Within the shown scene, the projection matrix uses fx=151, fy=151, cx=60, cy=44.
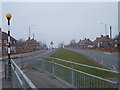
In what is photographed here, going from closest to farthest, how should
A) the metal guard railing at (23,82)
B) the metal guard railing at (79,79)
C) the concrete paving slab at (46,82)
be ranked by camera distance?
the metal guard railing at (23,82), the metal guard railing at (79,79), the concrete paving slab at (46,82)

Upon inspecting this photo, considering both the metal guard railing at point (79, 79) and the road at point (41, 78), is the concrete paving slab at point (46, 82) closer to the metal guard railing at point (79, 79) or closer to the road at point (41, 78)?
the road at point (41, 78)

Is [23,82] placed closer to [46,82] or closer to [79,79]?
[79,79]

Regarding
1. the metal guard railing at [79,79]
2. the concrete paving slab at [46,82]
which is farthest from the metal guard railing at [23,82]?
the metal guard railing at [79,79]

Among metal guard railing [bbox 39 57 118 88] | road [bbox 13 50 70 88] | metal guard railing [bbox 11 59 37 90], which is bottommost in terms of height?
road [bbox 13 50 70 88]

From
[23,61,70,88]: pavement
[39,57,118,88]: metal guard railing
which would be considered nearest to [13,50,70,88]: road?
[23,61,70,88]: pavement

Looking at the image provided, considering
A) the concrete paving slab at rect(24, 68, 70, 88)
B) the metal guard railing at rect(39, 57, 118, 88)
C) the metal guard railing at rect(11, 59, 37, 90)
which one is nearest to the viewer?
the metal guard railing at rect(11, 59, 37, 90)

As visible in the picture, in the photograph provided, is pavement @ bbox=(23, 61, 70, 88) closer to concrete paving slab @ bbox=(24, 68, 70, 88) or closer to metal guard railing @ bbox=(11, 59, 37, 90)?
concrete paving slab @ bbox=(24, 68, 70, 88)

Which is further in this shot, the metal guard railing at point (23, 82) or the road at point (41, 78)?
the road at point (41, 78)

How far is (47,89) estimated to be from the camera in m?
5.62

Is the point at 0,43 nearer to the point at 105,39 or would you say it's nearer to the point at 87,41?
the point at 105,39

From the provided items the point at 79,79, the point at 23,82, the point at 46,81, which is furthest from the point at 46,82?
the point at 23,82

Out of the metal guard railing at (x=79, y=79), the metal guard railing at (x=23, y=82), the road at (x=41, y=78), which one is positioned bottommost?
the road at (x=41, y=78)

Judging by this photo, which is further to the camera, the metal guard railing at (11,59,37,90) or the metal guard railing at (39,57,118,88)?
the metal guard railing at (39,57,118,88)

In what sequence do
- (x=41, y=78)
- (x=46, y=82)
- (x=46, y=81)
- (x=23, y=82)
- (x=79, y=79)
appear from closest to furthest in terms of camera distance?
(x=23, y=82), (x=79, y=79), (x=46, y=82), (x=46, y=81), (x=41, y=78)
